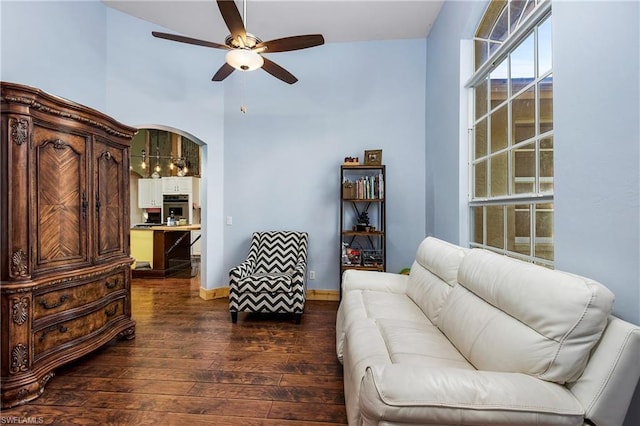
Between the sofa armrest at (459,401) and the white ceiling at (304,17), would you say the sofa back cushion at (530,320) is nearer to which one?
the sofa armrest at (459,401)

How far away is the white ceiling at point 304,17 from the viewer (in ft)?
10.6

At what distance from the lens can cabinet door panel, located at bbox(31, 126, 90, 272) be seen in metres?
2.00

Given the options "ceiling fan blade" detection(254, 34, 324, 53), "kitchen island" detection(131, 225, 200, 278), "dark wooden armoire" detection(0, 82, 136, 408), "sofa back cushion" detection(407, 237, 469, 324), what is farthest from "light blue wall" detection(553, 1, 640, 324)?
"kitchen island" detection(131, 225, 200, 278)

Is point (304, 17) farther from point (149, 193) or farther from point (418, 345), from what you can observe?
point (149, 193)

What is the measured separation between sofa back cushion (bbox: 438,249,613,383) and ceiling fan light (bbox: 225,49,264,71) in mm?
2110

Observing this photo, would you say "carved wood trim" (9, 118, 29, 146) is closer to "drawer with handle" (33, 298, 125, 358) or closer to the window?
"drawer with handle" (33, 298, 125, 358)

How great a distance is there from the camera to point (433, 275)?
2268mm

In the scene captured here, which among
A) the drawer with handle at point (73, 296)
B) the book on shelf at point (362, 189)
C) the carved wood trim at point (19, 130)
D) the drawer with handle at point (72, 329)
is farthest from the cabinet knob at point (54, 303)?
the book on shelf at point (362, 189)

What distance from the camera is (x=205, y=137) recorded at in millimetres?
3977

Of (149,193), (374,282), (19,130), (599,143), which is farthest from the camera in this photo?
(149,193)

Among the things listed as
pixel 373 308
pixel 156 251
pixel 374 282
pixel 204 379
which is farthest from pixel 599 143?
pixel 156 251

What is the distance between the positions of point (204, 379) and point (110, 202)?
1647 millimetres

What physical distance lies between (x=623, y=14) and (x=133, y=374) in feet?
11.0

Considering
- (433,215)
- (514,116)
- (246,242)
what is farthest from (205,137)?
(514,116)
